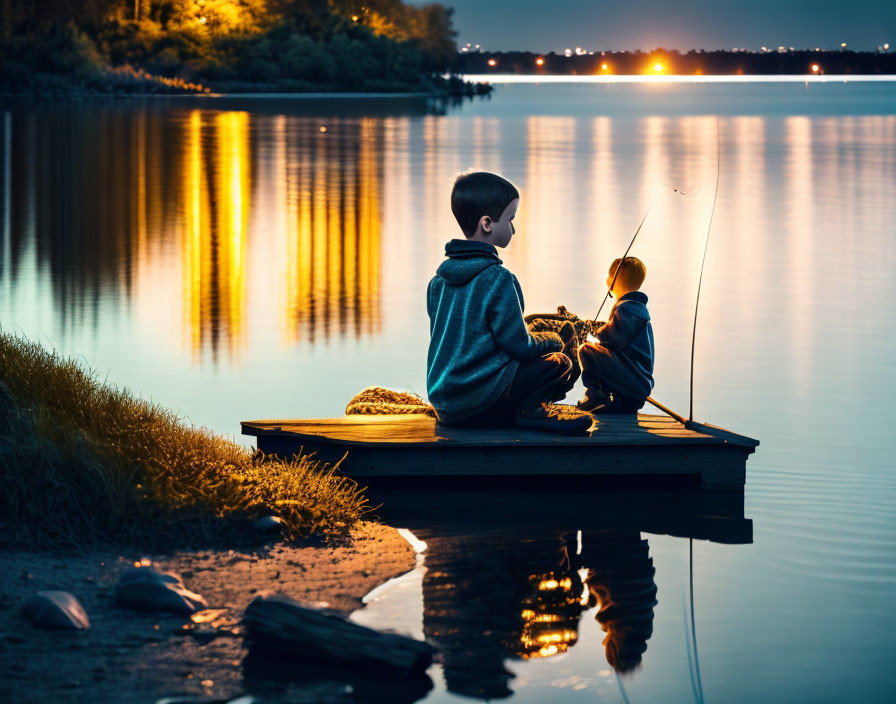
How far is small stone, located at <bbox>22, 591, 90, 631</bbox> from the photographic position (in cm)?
530

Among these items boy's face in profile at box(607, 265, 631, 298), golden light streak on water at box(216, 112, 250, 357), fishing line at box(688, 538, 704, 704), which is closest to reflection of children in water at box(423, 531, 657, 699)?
fishing line at box(688, 538, 704, 704)

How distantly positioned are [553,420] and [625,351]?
80 centimetres

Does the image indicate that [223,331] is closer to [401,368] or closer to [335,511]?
[401,368]

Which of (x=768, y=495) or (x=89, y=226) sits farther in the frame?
(x=89, y=226)

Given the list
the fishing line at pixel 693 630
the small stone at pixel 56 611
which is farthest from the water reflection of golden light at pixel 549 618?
the small stone at pixel 56 611

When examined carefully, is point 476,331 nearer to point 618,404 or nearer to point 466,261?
point 466,261

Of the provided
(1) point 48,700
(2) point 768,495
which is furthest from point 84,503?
(2) point 768,495

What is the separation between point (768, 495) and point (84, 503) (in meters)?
3.68

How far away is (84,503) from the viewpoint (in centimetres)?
647

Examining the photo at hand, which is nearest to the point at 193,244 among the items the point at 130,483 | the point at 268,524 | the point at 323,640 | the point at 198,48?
the point at 130,483

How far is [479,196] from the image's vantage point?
749 centimetres

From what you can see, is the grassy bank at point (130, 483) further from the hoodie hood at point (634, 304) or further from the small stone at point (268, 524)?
the hoodie hood at point (634, 304)

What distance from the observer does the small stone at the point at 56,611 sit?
17.4 ft

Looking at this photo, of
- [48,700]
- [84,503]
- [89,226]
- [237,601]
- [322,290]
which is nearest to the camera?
[48,700]
